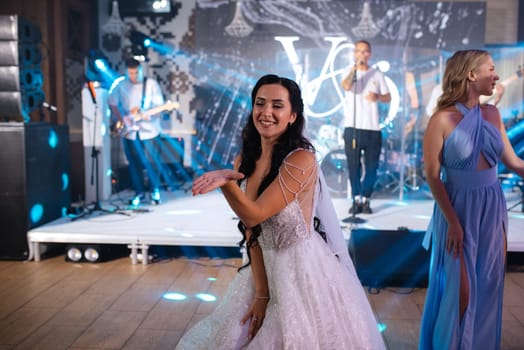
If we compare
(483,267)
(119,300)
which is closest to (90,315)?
(119,300)

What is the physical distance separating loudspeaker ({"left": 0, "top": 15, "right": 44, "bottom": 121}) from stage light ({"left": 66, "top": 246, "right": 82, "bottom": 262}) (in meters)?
1.20

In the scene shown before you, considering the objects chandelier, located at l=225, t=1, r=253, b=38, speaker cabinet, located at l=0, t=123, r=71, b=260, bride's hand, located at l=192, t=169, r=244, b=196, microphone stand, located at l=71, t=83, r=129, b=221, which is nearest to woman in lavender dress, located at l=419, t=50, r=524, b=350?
bride's hand, located at l=192, t=169, r=244, b=196

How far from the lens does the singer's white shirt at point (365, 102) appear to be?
5.68 meters

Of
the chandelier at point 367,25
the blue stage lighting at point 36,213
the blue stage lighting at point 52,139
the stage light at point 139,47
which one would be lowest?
the blue stage lighting at point 36,213

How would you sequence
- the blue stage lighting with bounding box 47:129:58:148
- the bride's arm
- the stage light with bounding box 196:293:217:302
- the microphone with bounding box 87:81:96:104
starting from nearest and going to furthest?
the bride's arm < the stage light with bounding box 196:293:217:302 < the blue stage lighting with bounding box 47:129:58:148 < the microphone with bounding box 87:81:96:104

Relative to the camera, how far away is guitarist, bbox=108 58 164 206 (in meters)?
6.11

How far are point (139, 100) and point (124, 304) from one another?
121 inches

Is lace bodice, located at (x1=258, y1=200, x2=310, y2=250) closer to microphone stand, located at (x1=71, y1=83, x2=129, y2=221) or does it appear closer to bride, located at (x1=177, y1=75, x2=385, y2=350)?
bride, located at (x1=177, y1=75, x2=385, y2=350)

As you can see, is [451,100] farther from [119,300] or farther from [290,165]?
[119,300]

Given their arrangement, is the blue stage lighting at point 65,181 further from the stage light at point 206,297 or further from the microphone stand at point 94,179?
the stage light at point 206,297

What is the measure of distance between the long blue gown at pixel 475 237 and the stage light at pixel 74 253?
3.22 m

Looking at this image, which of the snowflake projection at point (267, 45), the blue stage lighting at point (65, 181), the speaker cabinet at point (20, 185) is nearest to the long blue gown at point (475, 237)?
the speaker cabinet at point (20, 185)

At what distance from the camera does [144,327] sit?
129 inches

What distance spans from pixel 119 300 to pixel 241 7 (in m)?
5.33
